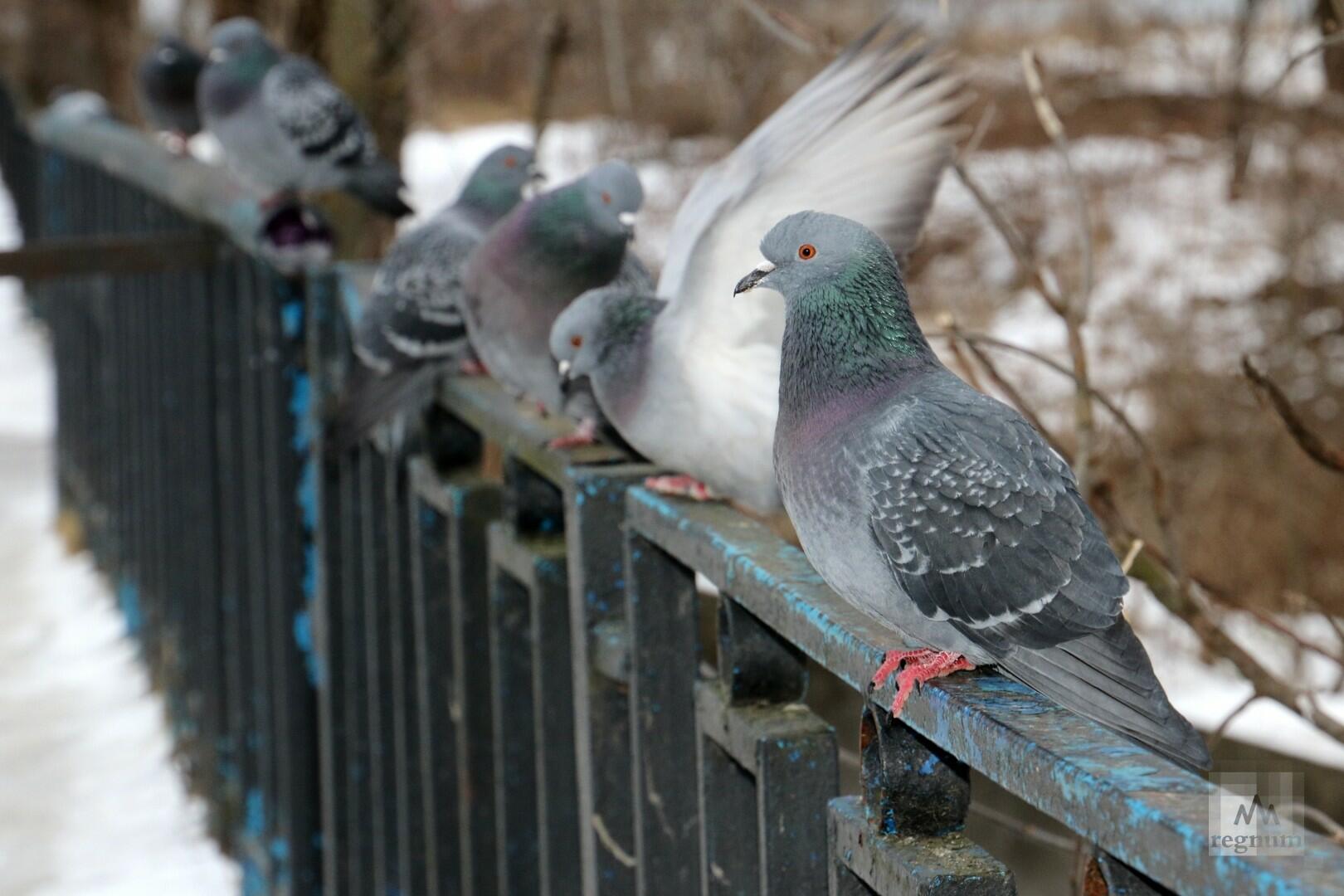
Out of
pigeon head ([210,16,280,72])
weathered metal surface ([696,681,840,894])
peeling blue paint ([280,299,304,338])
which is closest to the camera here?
weathered metal surface ([696,681,840,894])

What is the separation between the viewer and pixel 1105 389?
7.59 metres

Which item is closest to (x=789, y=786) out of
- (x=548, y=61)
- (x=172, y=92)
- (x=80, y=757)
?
(x=80, y=757)

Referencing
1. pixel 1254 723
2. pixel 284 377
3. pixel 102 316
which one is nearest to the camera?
pixel 284 377

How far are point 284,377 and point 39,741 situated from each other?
167 cm

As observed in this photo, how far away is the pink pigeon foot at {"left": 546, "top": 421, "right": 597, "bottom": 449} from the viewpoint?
6.36 ft

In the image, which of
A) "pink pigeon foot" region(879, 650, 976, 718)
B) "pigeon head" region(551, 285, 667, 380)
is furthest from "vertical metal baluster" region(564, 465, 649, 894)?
"pink pigeon foot" region(879, 650, 976, 718)

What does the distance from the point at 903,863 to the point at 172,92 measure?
577cm

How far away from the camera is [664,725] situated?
1699 millimetres

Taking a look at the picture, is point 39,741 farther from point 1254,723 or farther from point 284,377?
point 1254,723

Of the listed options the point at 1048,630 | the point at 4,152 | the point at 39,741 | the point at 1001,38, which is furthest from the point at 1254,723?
the point at 4,152

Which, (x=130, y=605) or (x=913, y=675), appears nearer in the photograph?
(x=913, y=675)

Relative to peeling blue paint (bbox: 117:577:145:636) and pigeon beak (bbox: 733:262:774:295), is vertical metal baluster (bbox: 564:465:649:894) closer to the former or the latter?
pigeon beak (bbox: 733:262:774:295)

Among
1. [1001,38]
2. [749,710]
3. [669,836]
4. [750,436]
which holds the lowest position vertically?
[669,836]

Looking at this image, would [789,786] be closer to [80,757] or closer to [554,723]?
[554,723]
